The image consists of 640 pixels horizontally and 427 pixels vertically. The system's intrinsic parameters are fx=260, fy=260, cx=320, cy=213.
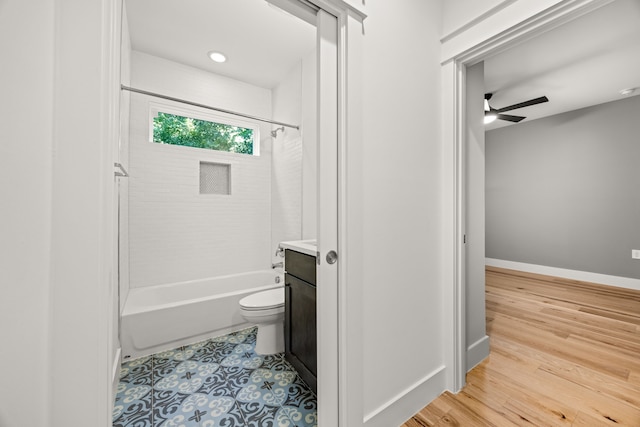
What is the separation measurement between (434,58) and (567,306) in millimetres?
3221

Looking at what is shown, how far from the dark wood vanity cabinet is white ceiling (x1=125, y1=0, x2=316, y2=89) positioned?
2019 mm

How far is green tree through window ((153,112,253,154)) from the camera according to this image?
9.64ft

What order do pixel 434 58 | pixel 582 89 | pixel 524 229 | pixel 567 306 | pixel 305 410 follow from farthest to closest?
1. pixel 524 229
2. pixel 582 89
3. pixel 567 306
4. pixel 434 58
5. pixel 305 410

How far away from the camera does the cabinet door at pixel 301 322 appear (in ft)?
5.03

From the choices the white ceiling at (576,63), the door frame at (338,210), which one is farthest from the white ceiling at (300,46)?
the door frame at (338,210)

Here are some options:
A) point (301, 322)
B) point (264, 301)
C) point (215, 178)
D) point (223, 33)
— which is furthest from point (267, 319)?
point (223, 33)

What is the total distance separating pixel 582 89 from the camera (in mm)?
3244

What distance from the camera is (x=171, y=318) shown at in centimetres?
211

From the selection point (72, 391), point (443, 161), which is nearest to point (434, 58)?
point (443, 161)

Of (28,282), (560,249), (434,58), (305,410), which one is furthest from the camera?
(560,249)

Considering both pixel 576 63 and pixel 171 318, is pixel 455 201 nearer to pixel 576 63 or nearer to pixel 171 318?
pixel 171 318

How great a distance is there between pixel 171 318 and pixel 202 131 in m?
2.12

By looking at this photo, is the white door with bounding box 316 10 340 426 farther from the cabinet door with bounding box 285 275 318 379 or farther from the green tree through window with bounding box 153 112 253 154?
the green tree through window with bounding box 153 112 253 154

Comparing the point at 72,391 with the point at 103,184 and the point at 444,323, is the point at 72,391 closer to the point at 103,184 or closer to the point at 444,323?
the point at 103,184
